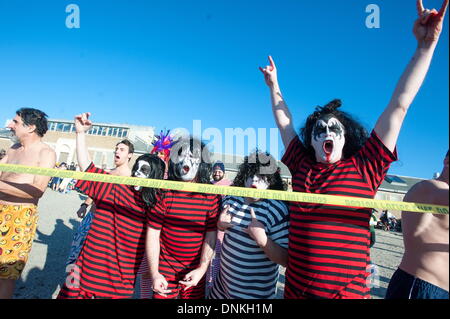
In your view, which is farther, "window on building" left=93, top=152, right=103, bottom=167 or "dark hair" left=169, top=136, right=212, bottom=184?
"window on building" left=93, top=152, right=103, bottom=167

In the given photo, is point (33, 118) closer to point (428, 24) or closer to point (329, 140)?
point (329, 140)

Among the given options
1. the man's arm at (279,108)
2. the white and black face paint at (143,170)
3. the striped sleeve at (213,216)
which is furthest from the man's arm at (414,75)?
the white and black face paint at (143,170)

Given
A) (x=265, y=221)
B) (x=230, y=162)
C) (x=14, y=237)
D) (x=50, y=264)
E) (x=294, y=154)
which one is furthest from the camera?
(x=230, y=162)

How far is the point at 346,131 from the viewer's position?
194 centimetres

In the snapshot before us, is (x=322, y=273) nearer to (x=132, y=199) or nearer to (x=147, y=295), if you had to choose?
(x=132, y=199)

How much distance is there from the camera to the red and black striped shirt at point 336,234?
1.51m

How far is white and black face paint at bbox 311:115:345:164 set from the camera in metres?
1.75

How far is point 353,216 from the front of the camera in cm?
158

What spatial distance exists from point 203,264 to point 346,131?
1619mm

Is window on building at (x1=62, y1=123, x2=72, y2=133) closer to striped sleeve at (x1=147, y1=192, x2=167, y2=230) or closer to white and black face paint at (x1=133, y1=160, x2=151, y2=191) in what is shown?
white and black face paint at (x1=133, y1=160, x2=151, y2=191)

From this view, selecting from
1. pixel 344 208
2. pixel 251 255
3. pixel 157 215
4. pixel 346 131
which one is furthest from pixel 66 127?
pixel 344 208

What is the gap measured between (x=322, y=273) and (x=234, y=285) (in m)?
0.71

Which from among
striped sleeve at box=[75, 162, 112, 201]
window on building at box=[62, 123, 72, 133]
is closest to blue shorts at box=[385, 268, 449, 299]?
striped sleeve at box=[75, 162, 112, 201]

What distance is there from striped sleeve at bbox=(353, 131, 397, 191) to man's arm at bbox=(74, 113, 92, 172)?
259 centimetres
